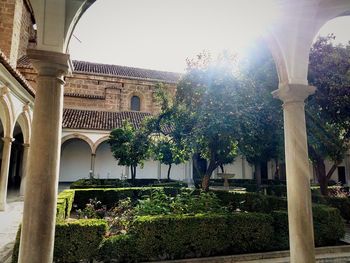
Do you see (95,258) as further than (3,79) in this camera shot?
No

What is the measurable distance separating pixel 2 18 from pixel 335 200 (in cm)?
1925

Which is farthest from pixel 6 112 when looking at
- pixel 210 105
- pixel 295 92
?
pixel 295 92

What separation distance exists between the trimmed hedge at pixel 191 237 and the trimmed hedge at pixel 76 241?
0.20 m

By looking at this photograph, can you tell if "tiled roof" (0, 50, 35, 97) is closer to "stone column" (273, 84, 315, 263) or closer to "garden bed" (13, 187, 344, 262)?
"garden bed" (13, 187, 344, 262)

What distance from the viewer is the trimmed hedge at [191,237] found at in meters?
4.94

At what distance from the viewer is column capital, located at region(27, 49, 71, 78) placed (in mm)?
3100

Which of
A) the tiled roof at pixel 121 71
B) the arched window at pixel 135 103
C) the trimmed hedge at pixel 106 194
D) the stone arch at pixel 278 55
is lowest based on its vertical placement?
the trimmed hedge at pixel 106 194

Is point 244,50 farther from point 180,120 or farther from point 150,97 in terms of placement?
point 150,97

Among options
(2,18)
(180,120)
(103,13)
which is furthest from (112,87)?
(103,13)

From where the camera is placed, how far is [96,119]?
22.5 metres

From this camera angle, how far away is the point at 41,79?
10.2ft

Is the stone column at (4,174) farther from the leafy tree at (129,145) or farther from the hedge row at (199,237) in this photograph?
the hedge row at (199,237)

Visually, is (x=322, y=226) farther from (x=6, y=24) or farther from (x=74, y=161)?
(x=74, y=161)

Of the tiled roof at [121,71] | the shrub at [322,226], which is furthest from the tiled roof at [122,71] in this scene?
the shrub at [322,226]
